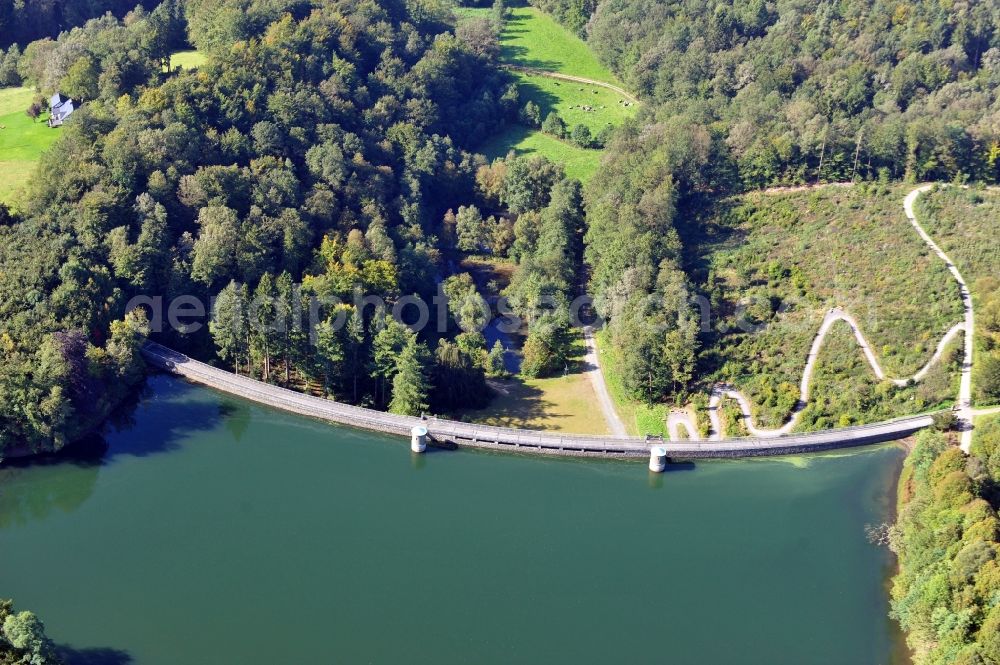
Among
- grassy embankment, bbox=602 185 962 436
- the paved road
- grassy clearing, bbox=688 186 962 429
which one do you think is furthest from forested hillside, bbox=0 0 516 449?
grassy clearing, bbox=688 186 962 429

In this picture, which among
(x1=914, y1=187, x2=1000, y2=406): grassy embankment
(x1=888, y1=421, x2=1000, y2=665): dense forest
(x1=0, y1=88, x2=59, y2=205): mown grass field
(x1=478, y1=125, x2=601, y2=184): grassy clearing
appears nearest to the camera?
(x1=888, y1=421, x2=1000, y2=665): dense forest

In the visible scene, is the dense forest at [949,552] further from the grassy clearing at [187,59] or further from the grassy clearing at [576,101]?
the grassy clearing at [187,59]

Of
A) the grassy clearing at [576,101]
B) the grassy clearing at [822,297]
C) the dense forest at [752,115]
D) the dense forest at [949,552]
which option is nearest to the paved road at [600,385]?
the dense forest at [752,115]

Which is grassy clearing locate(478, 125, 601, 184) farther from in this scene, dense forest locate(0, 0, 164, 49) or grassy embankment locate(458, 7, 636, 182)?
dense forest locate(0, 0, 164, 49)

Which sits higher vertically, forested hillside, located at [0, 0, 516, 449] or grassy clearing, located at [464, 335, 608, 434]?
forested hillside, located at [0, 0, 516, 449]

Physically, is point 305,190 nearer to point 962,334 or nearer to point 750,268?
point 750,268

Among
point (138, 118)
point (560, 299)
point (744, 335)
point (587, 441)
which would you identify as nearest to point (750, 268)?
point (744, 335)
